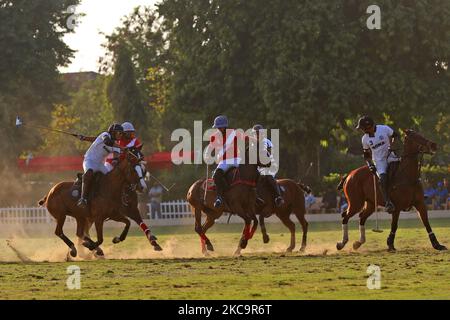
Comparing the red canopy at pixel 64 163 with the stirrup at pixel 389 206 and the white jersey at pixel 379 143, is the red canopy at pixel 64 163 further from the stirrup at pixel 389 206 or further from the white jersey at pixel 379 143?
the stirrup at pixel 389 206

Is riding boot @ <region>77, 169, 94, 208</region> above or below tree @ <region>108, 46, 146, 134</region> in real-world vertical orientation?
below

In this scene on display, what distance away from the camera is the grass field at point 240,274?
14359mm

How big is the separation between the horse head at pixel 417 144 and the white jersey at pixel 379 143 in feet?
1.56

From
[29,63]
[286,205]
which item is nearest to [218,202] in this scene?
[286,205]

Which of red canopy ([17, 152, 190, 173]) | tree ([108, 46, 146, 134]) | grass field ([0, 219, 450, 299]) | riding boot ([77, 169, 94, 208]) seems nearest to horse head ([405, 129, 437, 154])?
grass field ([0, 219, 450, 299])

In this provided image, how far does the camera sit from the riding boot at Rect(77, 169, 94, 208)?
23000 mm

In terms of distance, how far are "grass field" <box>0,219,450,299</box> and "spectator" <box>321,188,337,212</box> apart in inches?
885

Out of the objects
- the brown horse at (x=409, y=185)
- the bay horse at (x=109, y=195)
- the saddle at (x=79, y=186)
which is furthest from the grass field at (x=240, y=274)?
the saddle at (x=79, y=186)

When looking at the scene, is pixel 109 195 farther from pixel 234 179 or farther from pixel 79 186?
pixel 234 179

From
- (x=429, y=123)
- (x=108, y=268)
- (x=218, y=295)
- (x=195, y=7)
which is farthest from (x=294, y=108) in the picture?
(x=218, y=295)

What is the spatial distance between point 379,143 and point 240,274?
6.48 metres

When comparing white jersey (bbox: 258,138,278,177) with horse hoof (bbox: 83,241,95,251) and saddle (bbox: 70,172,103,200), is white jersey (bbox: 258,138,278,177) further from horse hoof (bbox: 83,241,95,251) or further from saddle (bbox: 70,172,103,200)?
horse hoof (bbox: 83,241,95,251)

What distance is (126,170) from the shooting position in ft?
74.4

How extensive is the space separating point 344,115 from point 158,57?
121ft
